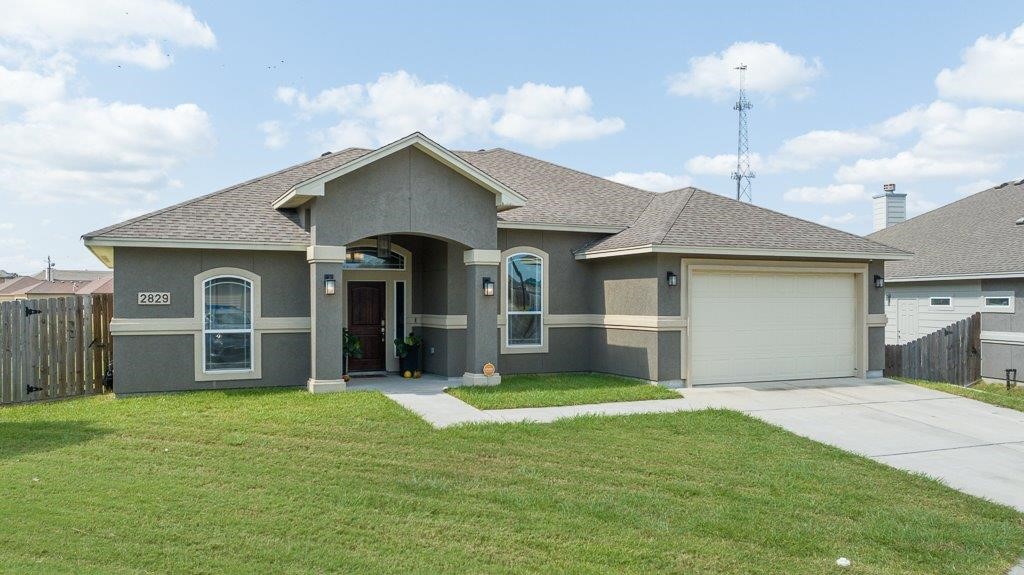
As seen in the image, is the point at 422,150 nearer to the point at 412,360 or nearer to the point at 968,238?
the point at 412,360

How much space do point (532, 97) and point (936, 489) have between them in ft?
40.8

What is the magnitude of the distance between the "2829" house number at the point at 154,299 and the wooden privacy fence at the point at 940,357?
15298mm

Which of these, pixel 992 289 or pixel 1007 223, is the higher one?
pixel 1007 223

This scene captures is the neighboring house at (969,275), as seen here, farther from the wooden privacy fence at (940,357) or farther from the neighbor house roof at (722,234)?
the neighbor house roof at (722,234)

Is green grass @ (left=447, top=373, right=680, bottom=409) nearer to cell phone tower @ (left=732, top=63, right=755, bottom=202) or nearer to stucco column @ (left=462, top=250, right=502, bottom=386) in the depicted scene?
stucco column @ (left=462, top=250, right=502, bottom=386)

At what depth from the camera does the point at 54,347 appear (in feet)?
39.3

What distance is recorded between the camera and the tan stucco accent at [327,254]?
1209cm

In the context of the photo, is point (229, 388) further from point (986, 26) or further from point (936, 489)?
point (986, 26)

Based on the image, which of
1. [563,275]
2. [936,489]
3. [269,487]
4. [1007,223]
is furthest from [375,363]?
[1007,223]

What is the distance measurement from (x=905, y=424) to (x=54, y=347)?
13453 millimetres

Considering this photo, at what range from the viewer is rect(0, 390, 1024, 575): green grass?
16.9 feet

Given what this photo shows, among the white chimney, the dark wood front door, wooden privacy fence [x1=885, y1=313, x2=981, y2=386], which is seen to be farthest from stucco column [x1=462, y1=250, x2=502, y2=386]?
the white chimney

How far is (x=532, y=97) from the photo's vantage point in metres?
17.0

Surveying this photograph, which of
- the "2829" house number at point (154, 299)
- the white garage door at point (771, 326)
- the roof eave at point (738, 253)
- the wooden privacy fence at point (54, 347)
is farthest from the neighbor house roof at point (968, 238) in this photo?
the wooden privacy fence at point (54, 347)
